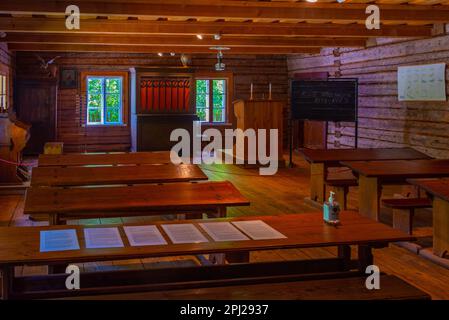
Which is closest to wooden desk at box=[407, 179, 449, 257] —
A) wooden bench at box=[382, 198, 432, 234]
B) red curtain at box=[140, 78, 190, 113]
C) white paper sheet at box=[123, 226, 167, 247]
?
wooden bench at box=[382, 198, 432, 234]

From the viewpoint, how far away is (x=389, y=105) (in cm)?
1111

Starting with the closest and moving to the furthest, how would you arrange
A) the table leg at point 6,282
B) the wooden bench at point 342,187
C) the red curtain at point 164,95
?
the table leg at point 6,282 → the wooden bench at point 342,187 → the red curtain at point 164,95

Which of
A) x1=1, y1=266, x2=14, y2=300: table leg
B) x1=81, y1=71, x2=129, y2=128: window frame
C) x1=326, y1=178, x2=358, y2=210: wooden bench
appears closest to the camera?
x1=1, y1=266, x2=14, y2=300: table leg

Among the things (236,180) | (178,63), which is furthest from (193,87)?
(236,180)

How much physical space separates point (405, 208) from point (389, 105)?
5618 millimetres

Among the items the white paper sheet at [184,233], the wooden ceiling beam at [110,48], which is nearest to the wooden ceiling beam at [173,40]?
the wooden ceiling beam at [110,48]

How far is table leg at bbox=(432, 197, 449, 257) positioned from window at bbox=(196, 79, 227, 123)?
11.3 metres

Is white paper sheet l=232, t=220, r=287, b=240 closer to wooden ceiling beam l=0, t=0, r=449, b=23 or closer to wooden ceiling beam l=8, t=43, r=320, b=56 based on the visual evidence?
wooden ceiling beam l=0, t=0, r=449, b=23

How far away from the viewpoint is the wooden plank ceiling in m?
7.50

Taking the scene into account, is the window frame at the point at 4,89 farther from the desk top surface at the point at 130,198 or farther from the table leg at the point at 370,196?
the table leg at the point at 370,196

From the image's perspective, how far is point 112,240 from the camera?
120 inches

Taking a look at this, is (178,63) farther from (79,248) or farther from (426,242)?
(79,248)

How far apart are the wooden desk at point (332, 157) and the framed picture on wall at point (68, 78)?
8782mm

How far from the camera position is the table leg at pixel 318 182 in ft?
25.2
